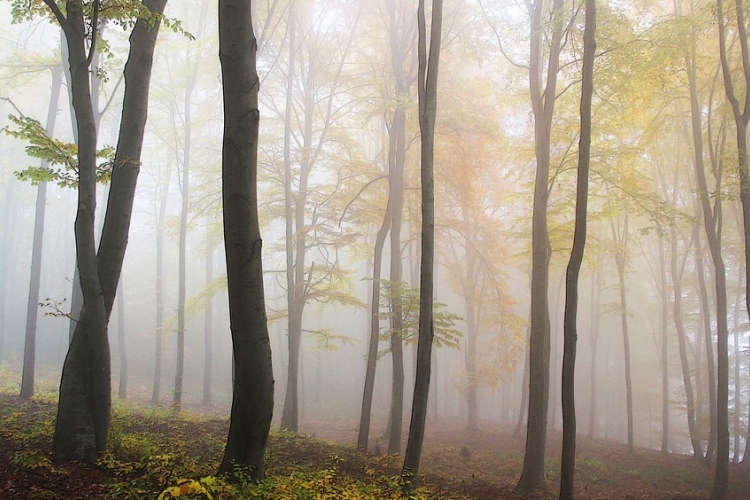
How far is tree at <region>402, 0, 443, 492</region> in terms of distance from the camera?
6.46 metres

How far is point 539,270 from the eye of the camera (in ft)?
31.0

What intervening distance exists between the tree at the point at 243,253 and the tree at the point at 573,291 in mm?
4330

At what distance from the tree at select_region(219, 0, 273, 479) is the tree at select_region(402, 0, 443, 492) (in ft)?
7.83

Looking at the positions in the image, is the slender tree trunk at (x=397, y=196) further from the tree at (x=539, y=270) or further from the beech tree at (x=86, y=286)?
the beech tree at (x=86, y=286)

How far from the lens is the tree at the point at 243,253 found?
4.72 meters

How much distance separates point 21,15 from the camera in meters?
5.50

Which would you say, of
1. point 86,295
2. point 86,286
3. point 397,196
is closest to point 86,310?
point 86,295

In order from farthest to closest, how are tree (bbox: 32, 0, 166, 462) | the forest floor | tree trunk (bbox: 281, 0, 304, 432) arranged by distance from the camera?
tree trunk (bbox: 281, 0, 304, 432) < tree (bbox: 32, 0, 166, 462) < the forest floor

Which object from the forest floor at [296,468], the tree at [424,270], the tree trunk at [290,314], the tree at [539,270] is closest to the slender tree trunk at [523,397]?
the forest floor at [296,468]

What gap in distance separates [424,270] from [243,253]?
283cm

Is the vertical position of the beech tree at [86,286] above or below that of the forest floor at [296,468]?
above

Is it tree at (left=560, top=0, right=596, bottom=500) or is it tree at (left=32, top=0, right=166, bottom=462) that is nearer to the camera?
tree at (left=32, top=0, right=166, bottom=462)

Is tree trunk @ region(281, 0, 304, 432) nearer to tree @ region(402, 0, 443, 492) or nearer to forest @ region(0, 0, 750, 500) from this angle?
forest @ region(0, 0, 750, 500)

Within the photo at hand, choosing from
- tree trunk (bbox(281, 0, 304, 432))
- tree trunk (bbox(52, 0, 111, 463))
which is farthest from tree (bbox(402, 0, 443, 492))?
tree trunk (bbox(281, 0, 304, 432))
